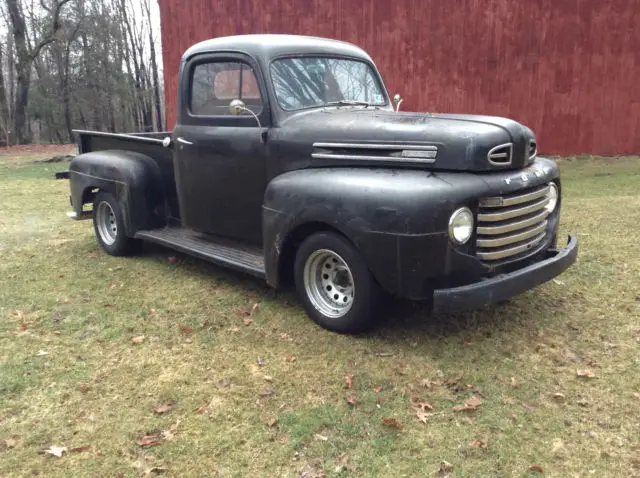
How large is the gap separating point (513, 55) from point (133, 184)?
361 inches

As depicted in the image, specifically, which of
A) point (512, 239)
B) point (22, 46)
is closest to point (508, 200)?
point (512, 239)

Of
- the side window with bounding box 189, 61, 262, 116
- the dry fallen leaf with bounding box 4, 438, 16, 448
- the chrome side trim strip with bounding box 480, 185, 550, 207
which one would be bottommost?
the dry fallen leaf with bounding box 4, 438, 16, 448

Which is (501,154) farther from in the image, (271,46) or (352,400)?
(271,46)

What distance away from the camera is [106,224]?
657cm

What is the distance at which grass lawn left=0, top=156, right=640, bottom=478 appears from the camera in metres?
2.96

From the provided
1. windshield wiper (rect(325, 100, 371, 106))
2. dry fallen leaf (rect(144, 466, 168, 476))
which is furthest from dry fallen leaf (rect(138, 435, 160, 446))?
windshield wiper (rect(325, 100, 371, 106))

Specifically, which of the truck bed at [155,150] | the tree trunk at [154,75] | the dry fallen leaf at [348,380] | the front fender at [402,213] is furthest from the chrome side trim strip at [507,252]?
the tree trunk at [154,75]

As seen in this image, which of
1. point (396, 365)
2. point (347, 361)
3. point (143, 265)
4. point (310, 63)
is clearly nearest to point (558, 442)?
point (396, 365)

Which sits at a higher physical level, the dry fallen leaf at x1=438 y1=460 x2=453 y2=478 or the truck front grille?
the truck front grille

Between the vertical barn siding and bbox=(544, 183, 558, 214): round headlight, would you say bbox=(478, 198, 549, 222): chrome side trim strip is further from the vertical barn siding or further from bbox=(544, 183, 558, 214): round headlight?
the vertical barn siding

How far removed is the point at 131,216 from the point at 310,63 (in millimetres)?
2386

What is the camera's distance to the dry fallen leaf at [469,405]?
3321mm

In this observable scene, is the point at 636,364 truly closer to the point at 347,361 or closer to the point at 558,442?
the point at 558,442

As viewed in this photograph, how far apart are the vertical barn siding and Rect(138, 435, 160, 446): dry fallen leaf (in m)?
10.9
